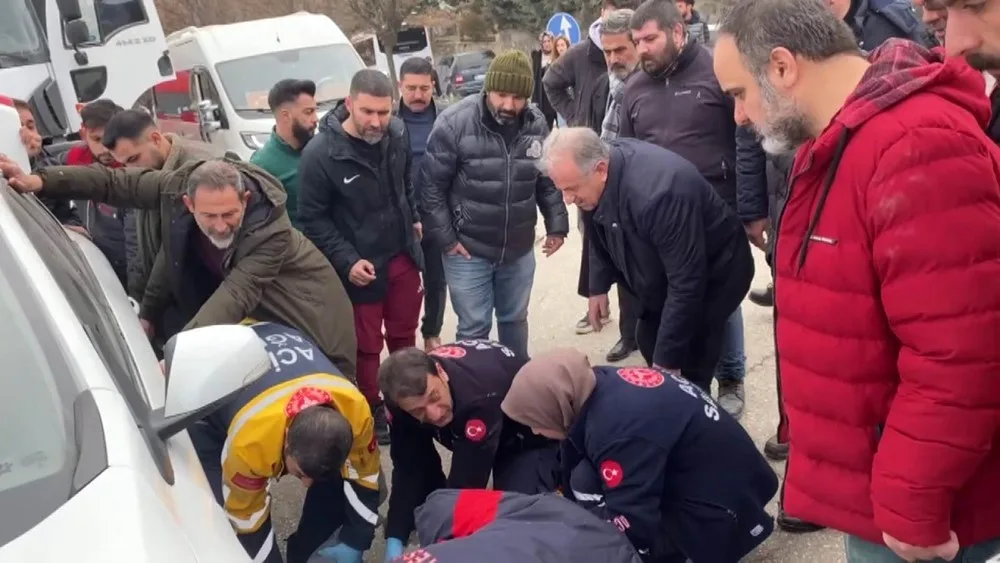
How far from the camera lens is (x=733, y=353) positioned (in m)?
3.90

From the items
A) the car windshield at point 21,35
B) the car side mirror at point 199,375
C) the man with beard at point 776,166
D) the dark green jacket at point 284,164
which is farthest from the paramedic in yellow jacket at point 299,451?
the car windshield at point 21,35

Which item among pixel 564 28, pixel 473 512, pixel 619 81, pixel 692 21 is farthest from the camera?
pixel 564 28

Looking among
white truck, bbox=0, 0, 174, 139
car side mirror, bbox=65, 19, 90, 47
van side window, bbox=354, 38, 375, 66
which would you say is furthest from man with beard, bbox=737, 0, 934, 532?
van side window, bbox=354, 38, 375, 66

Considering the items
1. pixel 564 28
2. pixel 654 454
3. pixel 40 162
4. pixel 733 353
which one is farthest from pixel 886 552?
pixel 564 28

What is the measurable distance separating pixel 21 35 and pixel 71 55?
375mm

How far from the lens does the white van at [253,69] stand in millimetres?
9648

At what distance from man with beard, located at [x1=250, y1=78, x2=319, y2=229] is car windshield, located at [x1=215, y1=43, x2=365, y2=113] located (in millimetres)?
5650

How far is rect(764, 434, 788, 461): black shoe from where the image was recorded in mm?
3500

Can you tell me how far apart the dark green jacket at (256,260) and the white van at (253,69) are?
603cm

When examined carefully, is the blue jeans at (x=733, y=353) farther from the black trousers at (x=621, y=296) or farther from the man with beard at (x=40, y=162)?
the man with beard at (x=40, y=162)

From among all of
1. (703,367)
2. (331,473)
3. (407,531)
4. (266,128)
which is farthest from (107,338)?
(266,128)

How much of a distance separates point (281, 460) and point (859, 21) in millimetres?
2967

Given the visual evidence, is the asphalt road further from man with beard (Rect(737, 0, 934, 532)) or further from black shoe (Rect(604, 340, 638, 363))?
man with beard (Rect(737, 0, 934, 532))

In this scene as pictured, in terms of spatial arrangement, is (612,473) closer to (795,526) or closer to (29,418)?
(795,526)
